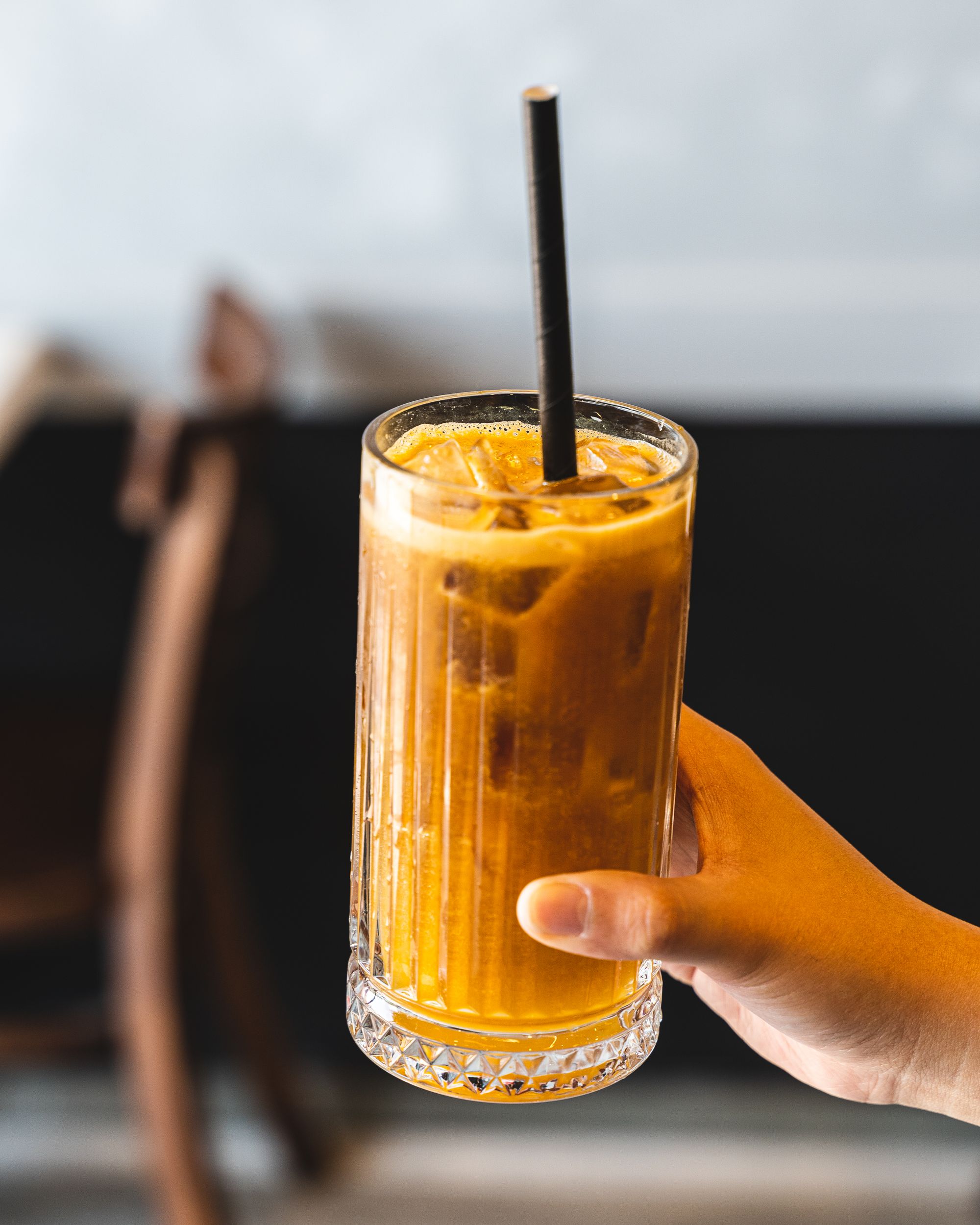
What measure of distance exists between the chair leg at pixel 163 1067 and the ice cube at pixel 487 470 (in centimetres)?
147

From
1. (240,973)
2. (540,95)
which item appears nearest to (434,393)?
(240,973)

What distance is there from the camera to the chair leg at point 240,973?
2.19 m

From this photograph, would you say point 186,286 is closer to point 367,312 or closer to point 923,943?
point 367,312

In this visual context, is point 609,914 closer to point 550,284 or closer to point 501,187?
point 550,284

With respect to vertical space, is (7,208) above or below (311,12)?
below

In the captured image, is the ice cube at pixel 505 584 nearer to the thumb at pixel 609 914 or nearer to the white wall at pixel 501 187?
the thumb at pixel 609 914

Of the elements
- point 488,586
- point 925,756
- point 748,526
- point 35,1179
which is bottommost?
point 35,1179

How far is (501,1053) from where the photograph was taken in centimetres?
78

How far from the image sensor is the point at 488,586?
68 centimetres

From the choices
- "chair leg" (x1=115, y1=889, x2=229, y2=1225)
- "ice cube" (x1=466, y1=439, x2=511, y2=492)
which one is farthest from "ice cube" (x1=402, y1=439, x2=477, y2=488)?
"chair leg" (x1=115, y1=889, x2=229, y2=1225)

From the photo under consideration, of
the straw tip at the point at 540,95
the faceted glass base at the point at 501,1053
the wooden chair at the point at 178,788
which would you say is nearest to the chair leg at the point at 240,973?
the wooden chair at the point at 178,788

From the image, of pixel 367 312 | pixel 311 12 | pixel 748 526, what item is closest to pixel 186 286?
pixel 367 312

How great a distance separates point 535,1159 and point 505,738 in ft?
6.74

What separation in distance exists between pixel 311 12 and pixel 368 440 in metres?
1.71
